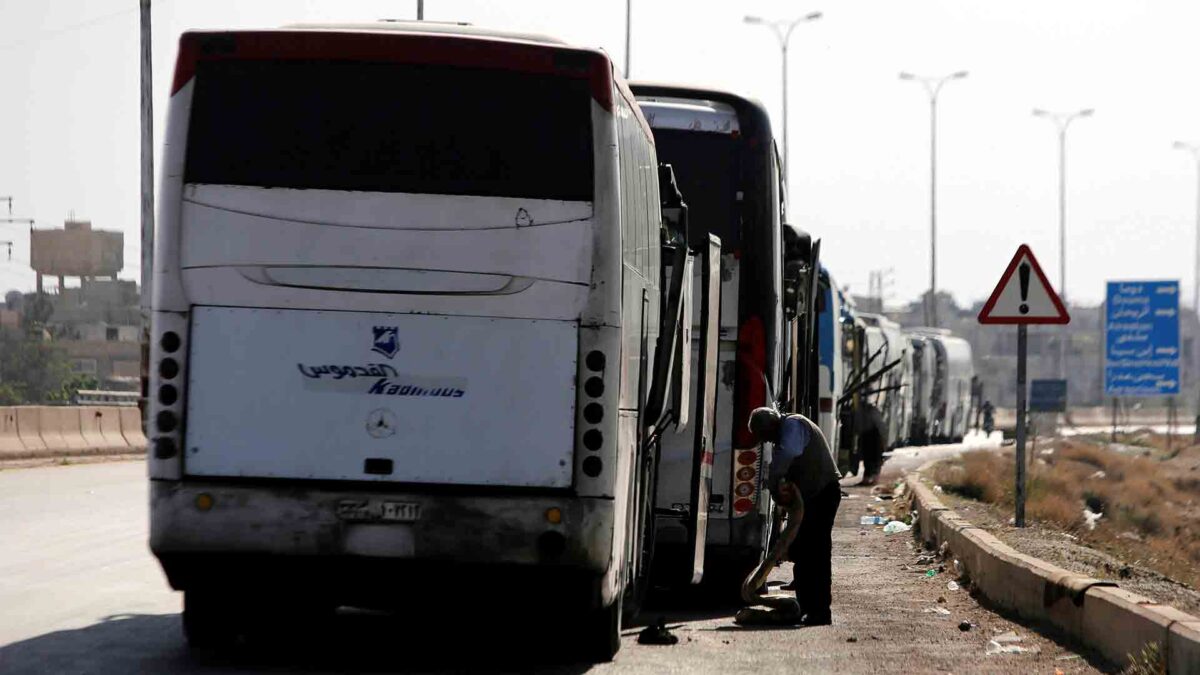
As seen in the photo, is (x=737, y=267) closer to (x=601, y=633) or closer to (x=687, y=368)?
(x=687, y=368)

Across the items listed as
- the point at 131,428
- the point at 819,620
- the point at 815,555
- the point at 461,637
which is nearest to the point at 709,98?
the point at 815,555

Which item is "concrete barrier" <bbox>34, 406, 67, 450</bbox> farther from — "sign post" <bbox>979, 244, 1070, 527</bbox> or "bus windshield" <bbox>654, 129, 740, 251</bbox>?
"bus windshield" <bbox>654, 129, 740, 251</bbox>

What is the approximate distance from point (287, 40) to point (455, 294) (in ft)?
4.93

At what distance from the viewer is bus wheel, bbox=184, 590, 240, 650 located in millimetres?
10258

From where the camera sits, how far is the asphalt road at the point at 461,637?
10328 millimetres

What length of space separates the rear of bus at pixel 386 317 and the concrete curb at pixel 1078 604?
8.78 feet

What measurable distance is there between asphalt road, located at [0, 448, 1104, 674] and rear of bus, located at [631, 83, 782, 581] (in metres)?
0.74

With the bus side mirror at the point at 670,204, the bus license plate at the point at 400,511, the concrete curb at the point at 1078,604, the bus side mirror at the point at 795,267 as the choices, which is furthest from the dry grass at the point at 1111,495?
the bus license plate at the point at 400,511

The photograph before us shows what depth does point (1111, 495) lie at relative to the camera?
40156 millimetres

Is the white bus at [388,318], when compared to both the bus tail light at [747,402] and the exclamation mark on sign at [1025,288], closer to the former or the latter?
the bus tail light at [747,402]

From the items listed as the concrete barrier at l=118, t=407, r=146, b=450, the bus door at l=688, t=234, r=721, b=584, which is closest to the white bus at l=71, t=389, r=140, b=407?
the concrete barrier at l=118, t=407, r=146, b=450

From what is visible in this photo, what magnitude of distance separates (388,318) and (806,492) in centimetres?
437

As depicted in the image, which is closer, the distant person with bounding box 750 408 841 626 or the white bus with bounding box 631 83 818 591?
the distant person with bounding box 750 408 841 626

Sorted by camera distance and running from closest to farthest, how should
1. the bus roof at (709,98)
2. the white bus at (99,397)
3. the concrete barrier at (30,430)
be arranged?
the bus roof at (709,98) → the concrete barrier at (30,430) → the white bus at (99,397)
